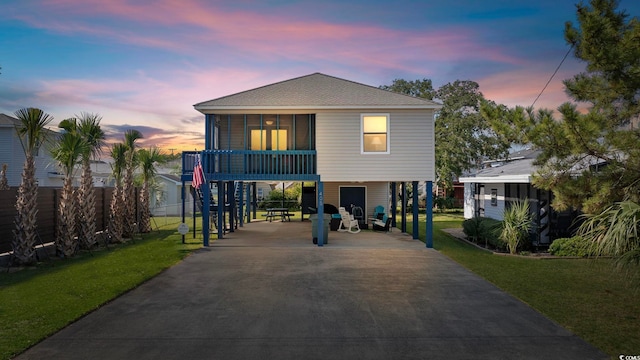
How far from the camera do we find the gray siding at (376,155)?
14.5 meters

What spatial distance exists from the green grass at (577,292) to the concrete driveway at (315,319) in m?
0.33


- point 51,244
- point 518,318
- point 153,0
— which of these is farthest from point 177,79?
point 518,318

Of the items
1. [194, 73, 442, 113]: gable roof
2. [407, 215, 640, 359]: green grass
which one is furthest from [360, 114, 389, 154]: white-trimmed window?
[407, 215, 640, 359]: green grass

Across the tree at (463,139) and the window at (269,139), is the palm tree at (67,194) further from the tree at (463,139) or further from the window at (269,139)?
the tree at (463,139)

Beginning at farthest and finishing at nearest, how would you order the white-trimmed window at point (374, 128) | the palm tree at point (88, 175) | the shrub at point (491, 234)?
1. the white-trimmed window at point (374, 128)
2. the shrub at point (491, 234)
3. the palm tree at point (88, 175)

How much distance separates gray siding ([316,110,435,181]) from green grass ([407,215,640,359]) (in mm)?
3544

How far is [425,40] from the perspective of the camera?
665 inches

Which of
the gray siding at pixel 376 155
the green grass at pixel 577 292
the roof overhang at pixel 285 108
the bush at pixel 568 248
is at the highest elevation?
the roof overhang at pixel 285 108

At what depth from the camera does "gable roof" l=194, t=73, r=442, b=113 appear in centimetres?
1440

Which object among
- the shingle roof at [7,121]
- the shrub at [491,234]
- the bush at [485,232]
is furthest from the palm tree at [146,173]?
the shrub at [491,234]

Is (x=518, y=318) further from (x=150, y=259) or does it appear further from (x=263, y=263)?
(x=150, y=259)

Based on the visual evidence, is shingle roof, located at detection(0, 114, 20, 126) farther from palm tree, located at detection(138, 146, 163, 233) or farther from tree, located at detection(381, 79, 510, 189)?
tree, located at detection(381, 79, 510, 189)

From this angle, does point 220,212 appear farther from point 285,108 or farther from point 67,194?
point 67,194

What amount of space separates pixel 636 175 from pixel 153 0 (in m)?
15.3
